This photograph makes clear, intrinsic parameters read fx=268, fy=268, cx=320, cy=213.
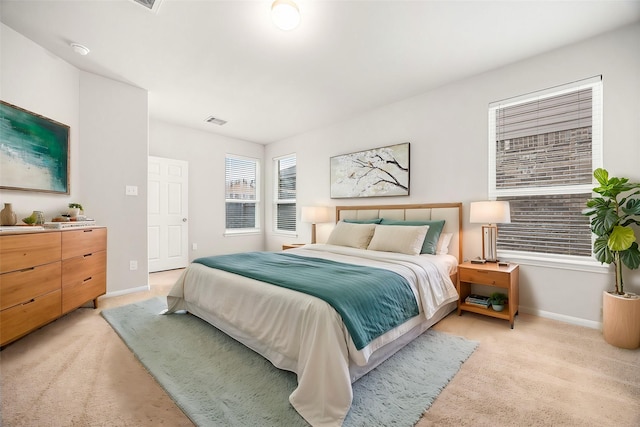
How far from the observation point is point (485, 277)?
262 cm

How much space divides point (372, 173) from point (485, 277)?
6.86 feet

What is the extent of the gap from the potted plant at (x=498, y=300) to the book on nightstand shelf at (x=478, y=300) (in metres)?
0.04

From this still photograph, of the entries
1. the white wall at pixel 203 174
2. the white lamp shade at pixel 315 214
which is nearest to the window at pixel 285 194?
the white wall at pixel 203 174

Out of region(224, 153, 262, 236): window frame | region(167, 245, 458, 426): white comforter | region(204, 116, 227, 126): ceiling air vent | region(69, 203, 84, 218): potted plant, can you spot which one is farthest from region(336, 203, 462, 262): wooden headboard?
region(69, 203, 84, 218): potted plant

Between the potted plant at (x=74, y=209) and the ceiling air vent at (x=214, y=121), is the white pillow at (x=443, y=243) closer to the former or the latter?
the ceiling air vent at (x=214, y=121)

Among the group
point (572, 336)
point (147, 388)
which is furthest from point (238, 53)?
point (572, 336)

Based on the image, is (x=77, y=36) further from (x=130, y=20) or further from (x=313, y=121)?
(x=313, y=121)

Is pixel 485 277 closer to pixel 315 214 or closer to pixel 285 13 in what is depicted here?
pixel 315 214

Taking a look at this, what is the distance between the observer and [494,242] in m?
2.88

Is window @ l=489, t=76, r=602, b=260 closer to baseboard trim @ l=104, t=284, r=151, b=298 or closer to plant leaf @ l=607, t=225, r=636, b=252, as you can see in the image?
plant leaf @ l=607, t=225, r=636, b=252

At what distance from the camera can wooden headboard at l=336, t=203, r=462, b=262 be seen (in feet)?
10.5

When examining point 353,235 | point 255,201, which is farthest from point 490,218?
point 255,201

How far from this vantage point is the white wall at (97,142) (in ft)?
8.40

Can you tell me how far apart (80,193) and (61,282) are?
124 cm
